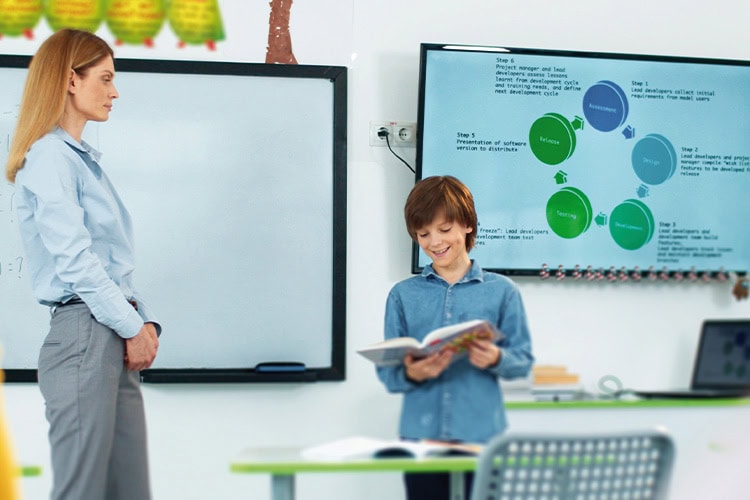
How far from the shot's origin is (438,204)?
2260mm

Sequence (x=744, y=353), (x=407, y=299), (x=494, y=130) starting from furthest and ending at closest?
(x=494, y=130), (x=744, y=353), (x=407, y=299)

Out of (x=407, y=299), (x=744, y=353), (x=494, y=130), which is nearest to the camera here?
(x=407, y=299)

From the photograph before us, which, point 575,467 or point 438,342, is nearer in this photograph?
point 575,467

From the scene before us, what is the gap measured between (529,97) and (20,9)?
1.81m

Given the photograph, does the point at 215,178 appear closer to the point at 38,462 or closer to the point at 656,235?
the point at 38,462

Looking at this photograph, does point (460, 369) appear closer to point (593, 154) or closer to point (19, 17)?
point (593, 154)

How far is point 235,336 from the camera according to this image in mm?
3104

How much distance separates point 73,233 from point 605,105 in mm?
1952

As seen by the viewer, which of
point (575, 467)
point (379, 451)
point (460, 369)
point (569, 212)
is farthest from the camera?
point (569, 212)

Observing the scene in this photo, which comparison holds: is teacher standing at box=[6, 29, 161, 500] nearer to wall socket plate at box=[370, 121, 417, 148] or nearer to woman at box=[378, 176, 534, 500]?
woman at box=[378, 176, 534, 500]

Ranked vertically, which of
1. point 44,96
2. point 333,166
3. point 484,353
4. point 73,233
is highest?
point 44,96

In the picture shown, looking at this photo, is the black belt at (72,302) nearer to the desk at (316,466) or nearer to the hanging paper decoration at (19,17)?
the desk at (316,466)

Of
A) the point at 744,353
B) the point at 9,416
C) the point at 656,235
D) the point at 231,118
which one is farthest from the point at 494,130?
the point at 9,416

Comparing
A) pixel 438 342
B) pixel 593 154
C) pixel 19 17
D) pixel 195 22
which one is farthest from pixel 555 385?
pixel 19 17
